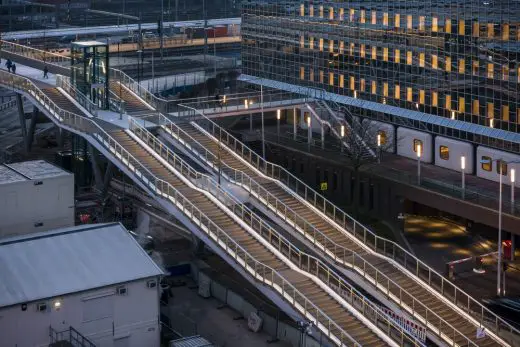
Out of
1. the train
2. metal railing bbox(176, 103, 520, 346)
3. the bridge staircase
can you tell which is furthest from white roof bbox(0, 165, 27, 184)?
the train

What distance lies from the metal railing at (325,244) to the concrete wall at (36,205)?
6.83m

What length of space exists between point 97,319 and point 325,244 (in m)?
10.5

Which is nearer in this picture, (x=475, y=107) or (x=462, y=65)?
(x=475, y=107)

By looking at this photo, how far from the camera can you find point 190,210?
4928 centimetres

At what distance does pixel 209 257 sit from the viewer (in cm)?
5203

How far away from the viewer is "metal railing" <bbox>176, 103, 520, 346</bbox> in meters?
43.7

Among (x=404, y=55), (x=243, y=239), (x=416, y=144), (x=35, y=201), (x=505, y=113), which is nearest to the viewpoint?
(x=243, y=239)

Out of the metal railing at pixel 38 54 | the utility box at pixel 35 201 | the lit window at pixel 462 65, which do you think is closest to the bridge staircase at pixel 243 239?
the utility box at pixel 35 201

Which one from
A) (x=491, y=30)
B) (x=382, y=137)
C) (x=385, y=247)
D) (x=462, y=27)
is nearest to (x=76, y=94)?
(x=382, y=137)

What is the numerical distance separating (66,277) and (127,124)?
1656 centimetres

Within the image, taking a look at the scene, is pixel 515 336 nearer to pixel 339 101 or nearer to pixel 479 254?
pixel 479 254

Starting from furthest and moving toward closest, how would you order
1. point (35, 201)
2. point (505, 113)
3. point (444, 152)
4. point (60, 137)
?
point (60, 137)
point (444, 152)
point (505, 113)
point (35, 201)

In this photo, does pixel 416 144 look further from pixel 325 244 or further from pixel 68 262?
pixel 68 262

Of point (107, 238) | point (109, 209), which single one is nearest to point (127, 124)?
point (109, 209)
